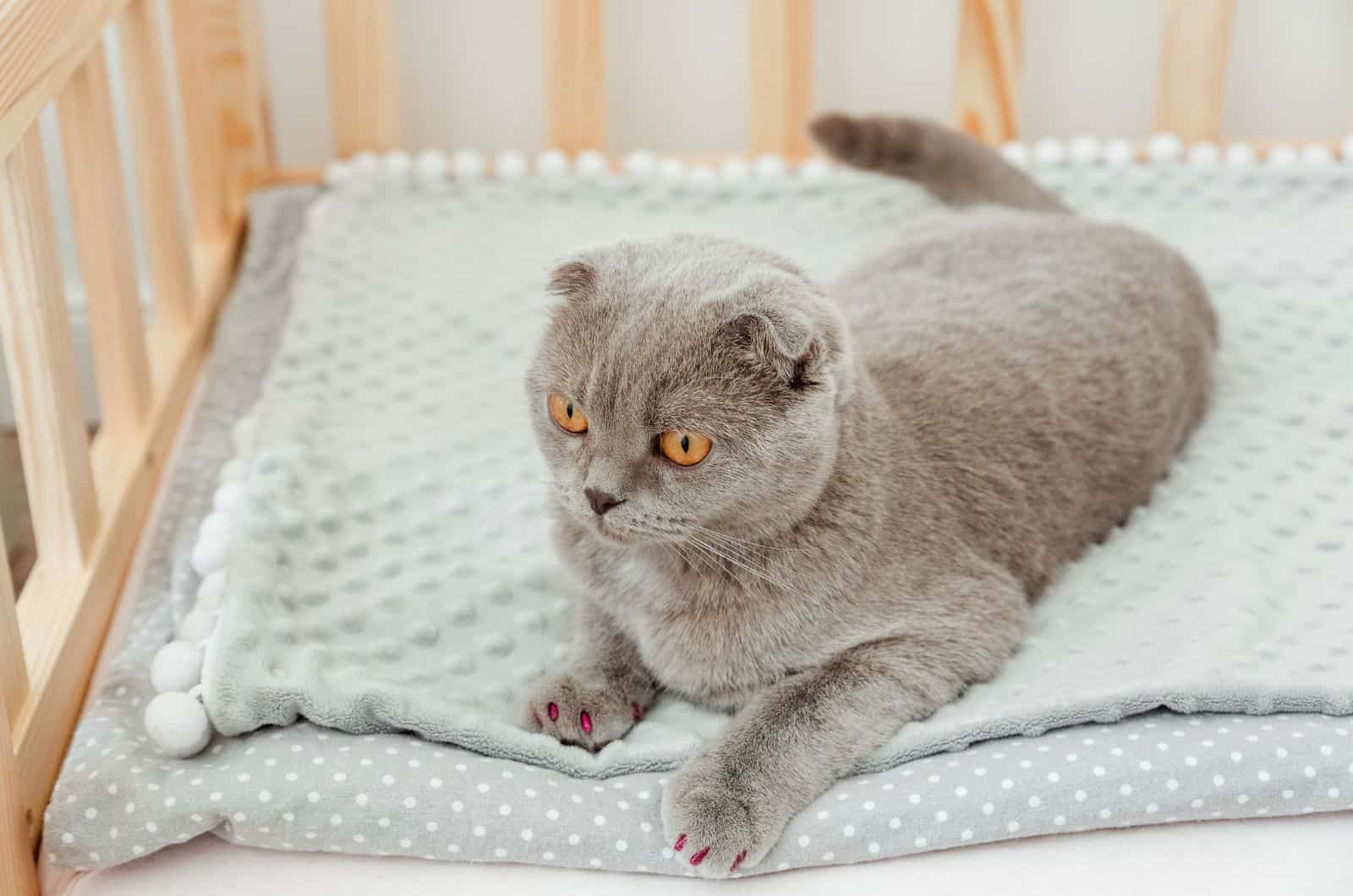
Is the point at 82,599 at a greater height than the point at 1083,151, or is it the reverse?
the point at 1083,151

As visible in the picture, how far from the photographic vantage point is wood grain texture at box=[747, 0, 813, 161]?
76.4 inches

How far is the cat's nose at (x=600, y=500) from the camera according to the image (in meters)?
0.95

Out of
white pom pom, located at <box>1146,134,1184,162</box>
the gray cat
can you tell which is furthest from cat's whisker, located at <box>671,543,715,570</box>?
white pom pom, located at <box>1146,134,1184,162</box>

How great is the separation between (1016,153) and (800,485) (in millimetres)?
1143

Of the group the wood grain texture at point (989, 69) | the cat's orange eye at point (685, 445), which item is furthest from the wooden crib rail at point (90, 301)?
the wood grain texture at point (989, 69)

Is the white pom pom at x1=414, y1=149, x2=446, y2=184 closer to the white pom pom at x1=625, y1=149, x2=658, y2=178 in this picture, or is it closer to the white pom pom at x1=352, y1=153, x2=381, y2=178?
the white pom pom at x1=352, y1=153, x2=381, y2=178

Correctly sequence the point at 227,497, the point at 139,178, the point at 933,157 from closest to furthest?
the point at 227,497
the point at 139,178
the point at 933,157

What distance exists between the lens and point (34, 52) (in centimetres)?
101

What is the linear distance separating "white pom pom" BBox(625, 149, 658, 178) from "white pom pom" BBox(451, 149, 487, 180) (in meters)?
0.20

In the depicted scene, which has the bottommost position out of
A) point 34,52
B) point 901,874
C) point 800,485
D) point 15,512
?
point 15,512

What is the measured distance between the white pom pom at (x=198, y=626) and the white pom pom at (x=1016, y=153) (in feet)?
4.16

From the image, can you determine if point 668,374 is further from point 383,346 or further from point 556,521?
point 383,346

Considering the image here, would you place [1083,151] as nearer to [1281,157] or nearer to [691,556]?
[1281,157]

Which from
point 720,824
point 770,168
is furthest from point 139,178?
point 720,824
